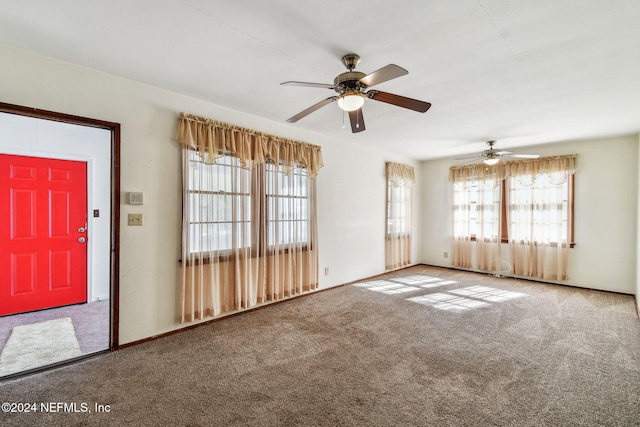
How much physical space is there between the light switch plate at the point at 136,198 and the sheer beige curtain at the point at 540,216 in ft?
19.6

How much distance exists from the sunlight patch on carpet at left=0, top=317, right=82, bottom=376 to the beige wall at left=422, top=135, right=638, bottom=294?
7.01m

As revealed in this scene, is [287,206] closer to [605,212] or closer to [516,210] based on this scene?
[516,210]

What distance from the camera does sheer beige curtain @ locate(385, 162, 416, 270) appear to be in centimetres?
593

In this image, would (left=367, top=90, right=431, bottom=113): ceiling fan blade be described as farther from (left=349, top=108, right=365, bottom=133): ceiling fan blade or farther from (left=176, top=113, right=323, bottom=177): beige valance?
(left=176, top=113, right=323, bottom=177): beige valance

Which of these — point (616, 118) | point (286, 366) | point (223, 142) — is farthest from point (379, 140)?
point (286, 366)

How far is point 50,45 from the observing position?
86.8 inches

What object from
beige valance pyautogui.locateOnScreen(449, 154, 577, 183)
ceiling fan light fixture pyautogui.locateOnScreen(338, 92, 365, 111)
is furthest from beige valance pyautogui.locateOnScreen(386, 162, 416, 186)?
ceiling fan light fixture pyautogui.locateOnScreen(338, 92, 365, 111)

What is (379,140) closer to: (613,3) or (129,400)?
(613,3)

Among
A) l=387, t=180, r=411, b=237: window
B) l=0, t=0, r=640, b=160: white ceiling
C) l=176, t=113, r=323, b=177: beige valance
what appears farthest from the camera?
l=387, t=180, r=411, b=237: window

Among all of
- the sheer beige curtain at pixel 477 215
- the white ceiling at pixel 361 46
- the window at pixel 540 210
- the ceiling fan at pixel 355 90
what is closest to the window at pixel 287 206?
the white ceiling at pixel 361 46

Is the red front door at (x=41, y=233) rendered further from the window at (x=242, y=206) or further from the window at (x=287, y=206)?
the window at (x=287, y=206)

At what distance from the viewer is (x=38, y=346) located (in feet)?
9.00

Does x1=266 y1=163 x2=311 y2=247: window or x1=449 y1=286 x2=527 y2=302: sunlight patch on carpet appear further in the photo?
x1=449 y1=286 x2=527 y2=302: sunlight patch on carpet

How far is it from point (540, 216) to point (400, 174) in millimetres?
2575
